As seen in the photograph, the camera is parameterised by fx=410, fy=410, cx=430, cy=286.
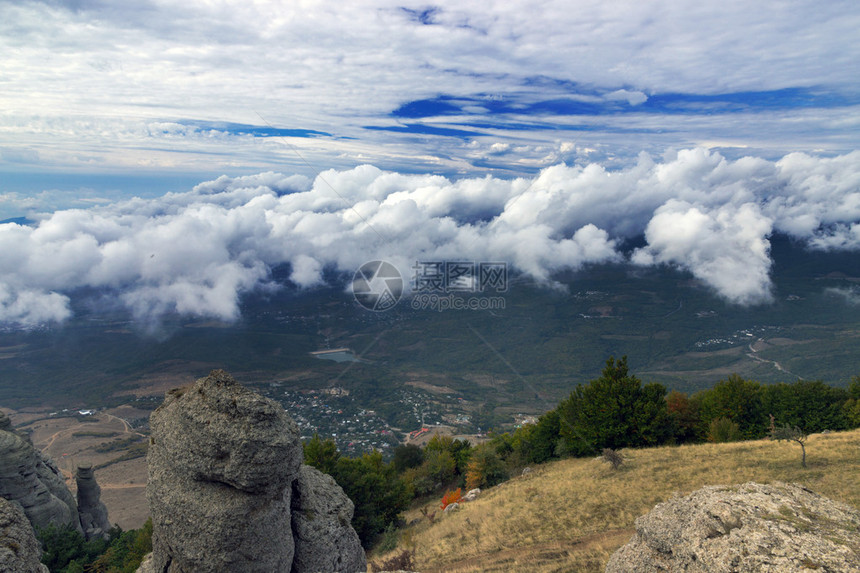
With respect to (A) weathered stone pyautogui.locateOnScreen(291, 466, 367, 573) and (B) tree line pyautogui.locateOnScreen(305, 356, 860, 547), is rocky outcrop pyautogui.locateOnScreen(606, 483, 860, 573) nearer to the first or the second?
(A) weathered stone pyautogui.locateOnScreen(291, 466, 367, 573)

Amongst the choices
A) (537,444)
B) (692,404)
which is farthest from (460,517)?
(692,404)

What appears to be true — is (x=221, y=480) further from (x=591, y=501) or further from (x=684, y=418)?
(x=684, y=418)

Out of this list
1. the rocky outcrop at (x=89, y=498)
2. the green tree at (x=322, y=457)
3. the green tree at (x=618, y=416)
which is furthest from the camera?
the rocky outcrop at (x=89, y=498)

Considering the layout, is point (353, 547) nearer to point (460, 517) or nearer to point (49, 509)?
point (460, 517)

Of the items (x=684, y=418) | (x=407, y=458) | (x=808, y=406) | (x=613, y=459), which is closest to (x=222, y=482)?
(x=613, y=459)

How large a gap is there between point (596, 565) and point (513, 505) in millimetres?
11469

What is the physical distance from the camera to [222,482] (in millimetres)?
11586

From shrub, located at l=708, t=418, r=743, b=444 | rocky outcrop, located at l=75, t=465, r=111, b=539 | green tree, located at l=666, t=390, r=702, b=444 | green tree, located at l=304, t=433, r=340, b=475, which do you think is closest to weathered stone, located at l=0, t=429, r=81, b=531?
rocky outcrop, located at l=75, t=465, r=111, b=539

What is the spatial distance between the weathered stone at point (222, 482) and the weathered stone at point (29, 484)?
102 ft

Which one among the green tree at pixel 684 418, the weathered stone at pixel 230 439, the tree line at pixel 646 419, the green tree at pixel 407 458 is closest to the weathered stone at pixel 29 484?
the tree line at pixel 646 419

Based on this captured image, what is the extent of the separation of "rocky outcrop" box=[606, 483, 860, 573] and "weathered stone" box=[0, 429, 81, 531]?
41736 mm

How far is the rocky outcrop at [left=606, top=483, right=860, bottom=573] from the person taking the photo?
8742 mm

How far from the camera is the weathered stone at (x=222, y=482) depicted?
11.3 m

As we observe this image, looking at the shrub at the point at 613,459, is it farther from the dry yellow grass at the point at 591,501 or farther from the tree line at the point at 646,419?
the tree line at the point at 646,419
